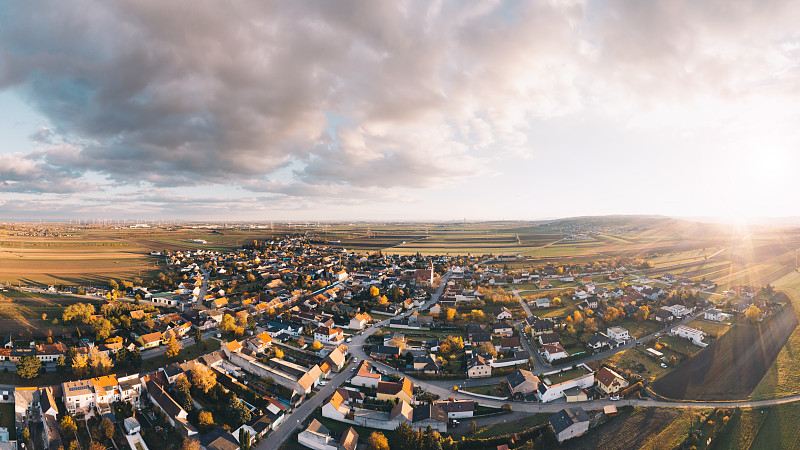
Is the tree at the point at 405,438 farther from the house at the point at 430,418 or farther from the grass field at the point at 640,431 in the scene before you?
the grass field at the point at 640,431

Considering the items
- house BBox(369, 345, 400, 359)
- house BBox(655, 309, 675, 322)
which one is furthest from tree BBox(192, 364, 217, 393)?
house BBox(655, 309, 675, 322)

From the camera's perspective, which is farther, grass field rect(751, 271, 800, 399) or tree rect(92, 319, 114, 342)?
tree rect(92, 319, 114, 342)

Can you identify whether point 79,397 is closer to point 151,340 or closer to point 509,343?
point 151,340

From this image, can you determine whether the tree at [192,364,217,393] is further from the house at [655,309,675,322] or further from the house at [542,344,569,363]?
the house at [655,309,675,322]

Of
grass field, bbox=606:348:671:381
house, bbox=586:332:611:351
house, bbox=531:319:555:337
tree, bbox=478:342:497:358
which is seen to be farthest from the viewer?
house, bbox=531:319:555:337

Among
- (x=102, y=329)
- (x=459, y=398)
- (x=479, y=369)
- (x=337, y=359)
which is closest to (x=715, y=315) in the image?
(x=479, y=369)

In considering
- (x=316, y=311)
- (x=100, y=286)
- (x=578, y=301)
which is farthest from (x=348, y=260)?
(x=578, y=301)

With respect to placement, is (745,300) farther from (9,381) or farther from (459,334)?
(9,381)
